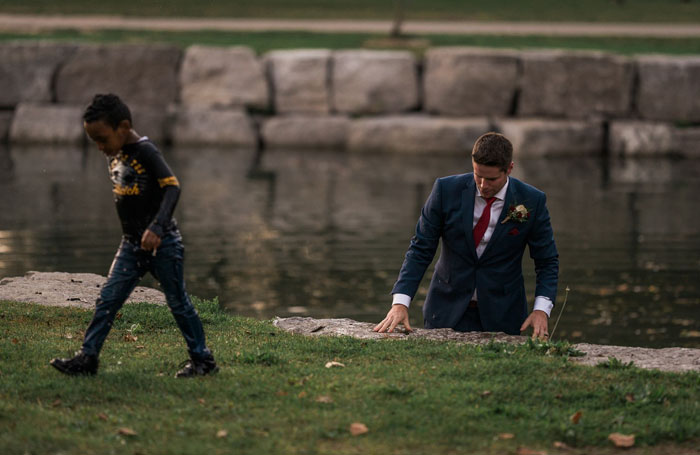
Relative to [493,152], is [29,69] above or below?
above

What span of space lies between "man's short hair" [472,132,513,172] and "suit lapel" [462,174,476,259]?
14.4 inches

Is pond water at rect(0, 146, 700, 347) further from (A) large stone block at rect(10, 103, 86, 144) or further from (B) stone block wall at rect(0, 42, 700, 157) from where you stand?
(A) large stone block at rect(10, 103, 86, 144)

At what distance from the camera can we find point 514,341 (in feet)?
21.8

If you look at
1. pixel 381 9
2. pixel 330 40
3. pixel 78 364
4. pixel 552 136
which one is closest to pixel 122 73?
pixel 330 40

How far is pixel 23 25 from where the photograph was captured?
A: 2455 cm

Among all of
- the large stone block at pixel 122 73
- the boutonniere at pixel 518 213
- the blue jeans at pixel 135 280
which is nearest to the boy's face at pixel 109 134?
the blue jeans at pixel 135 280

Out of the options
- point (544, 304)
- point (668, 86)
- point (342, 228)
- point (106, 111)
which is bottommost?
point (342, 228)

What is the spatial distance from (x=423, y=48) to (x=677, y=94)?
217 inches

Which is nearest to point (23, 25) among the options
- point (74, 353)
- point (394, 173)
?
point (394, 173)

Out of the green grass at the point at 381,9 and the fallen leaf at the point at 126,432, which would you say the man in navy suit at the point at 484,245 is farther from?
the green grass at the point at 381,9

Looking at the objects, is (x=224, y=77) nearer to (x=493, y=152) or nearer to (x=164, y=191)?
(x=493, y=152)

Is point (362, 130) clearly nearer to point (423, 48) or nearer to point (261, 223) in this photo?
point (423, 48)

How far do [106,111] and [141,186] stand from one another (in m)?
0.44

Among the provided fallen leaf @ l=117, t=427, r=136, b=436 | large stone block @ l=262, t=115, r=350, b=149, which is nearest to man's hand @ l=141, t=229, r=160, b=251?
fallen leaf @ l=117, t=427, r=136, b=436
